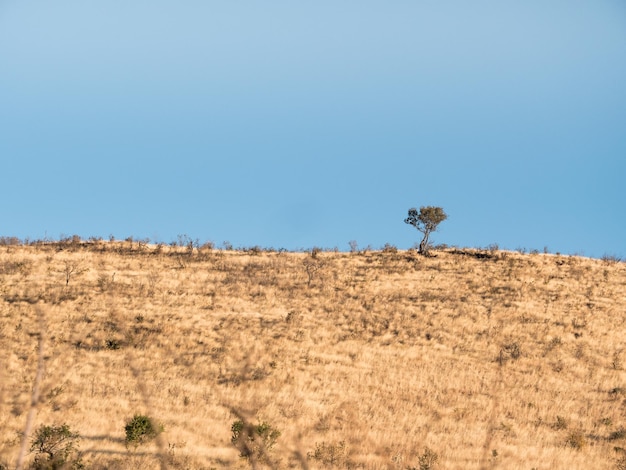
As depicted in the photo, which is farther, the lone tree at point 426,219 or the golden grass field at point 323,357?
the lone tree at point 426,219

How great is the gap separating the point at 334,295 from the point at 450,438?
2045 centimetres

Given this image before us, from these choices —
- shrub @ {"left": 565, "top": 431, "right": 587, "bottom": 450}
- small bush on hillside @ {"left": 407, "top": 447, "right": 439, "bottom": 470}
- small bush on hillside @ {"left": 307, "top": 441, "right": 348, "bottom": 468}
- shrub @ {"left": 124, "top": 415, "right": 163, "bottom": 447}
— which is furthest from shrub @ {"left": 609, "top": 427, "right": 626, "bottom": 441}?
shrub @ {"left": 124, "top": 415, "right": 163, "bottom": 447}

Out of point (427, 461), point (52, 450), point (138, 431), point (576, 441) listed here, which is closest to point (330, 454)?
point (427, 461)

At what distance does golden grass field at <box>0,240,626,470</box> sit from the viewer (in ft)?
68.5

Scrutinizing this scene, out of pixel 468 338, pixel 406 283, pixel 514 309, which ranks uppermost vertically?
pixel 406 283

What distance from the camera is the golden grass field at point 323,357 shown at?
2089 centimetres

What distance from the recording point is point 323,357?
31344 mm

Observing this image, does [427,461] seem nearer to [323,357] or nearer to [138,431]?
[138,431]

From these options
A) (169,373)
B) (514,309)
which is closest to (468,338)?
(514,309)

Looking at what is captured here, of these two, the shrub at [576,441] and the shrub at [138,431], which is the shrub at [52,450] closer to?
the shrub at [138,431]

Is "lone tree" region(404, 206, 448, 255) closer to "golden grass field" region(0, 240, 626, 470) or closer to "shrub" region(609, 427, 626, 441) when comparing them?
"golden grass field" region(0, 240, 626, 470)

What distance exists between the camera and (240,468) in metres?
18.5

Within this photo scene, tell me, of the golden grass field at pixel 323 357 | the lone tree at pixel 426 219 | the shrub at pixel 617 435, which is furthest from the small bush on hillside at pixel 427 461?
the lone tree at pixel 426 219

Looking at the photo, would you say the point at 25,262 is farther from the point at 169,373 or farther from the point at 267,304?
the point at 169,373
